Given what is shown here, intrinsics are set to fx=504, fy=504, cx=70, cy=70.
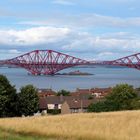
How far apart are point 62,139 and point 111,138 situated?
134 cm

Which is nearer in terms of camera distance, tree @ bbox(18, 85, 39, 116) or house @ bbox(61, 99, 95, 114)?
tree @ bbox(18, 85, 39, 116)

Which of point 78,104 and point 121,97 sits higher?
point 121,97

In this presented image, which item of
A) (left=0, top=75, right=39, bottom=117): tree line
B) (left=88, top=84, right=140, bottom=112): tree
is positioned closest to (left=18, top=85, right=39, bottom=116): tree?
(left=0, top=75, right=39, bottom=117): tree line

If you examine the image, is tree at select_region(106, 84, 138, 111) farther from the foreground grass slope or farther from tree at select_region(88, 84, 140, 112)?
the foreground grass slope

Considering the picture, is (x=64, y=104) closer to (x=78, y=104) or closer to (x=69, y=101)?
(x=78, y=104)

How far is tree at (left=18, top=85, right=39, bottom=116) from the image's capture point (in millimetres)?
40469

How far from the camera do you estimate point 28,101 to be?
4106cm

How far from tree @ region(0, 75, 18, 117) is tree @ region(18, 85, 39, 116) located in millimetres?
1184

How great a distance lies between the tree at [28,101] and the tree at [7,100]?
3.88 ft

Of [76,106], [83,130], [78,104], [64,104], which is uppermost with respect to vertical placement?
[83,130]

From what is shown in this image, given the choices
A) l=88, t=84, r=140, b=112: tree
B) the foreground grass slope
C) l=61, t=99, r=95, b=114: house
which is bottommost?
l=61, t=99, r=95, b=114: house

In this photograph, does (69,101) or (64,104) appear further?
(69,101)

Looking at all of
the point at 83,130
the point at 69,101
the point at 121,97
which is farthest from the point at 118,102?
the point at 83,130

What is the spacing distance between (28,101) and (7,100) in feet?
12.0
